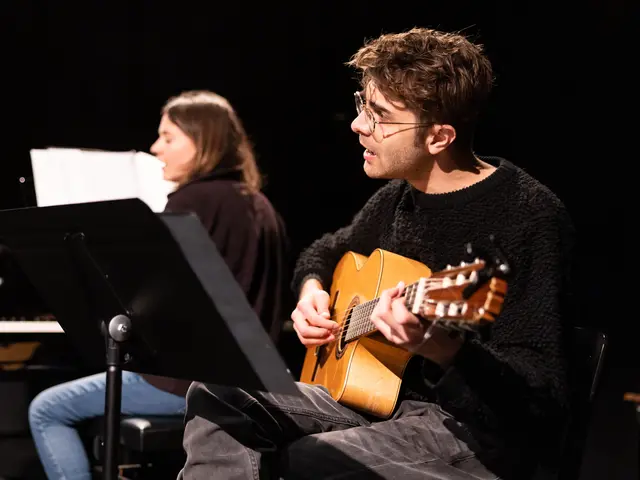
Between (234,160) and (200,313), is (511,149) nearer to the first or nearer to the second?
(234,160)

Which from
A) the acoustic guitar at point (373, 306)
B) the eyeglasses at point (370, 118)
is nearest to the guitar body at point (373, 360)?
the acoustic guitar at point (373, 306)

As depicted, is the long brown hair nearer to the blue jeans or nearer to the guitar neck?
the blue jeans

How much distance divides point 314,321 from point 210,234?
104 centimetres

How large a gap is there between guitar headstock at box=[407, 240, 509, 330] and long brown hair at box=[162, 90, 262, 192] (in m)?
1.77

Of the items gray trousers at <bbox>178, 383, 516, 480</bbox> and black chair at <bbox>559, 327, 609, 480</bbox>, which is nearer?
gray trousers at <bbox>178, 383, 516, 480</bbox>

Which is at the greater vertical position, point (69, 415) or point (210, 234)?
point (210, 234)

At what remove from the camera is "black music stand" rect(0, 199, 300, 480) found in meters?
1.53

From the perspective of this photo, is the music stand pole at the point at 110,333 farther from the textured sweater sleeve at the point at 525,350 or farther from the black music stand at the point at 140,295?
the textured sweater sleeve at the point at 525,350

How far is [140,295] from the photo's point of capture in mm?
1704

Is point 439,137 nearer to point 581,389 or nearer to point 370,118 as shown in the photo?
point 370,118

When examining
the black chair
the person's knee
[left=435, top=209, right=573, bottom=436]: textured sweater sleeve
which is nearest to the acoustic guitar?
[left=435, top=209, right=573, bottom=436]: textured sweater sleeve

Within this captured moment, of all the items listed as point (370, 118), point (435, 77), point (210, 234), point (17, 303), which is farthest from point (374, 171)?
point (17, 303)

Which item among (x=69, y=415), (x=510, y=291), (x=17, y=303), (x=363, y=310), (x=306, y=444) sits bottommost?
(x=69, y=415)

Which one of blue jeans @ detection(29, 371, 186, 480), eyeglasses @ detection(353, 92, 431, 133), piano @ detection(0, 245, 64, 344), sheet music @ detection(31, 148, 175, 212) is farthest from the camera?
piano @ detection(0, 245, 64, 344)
